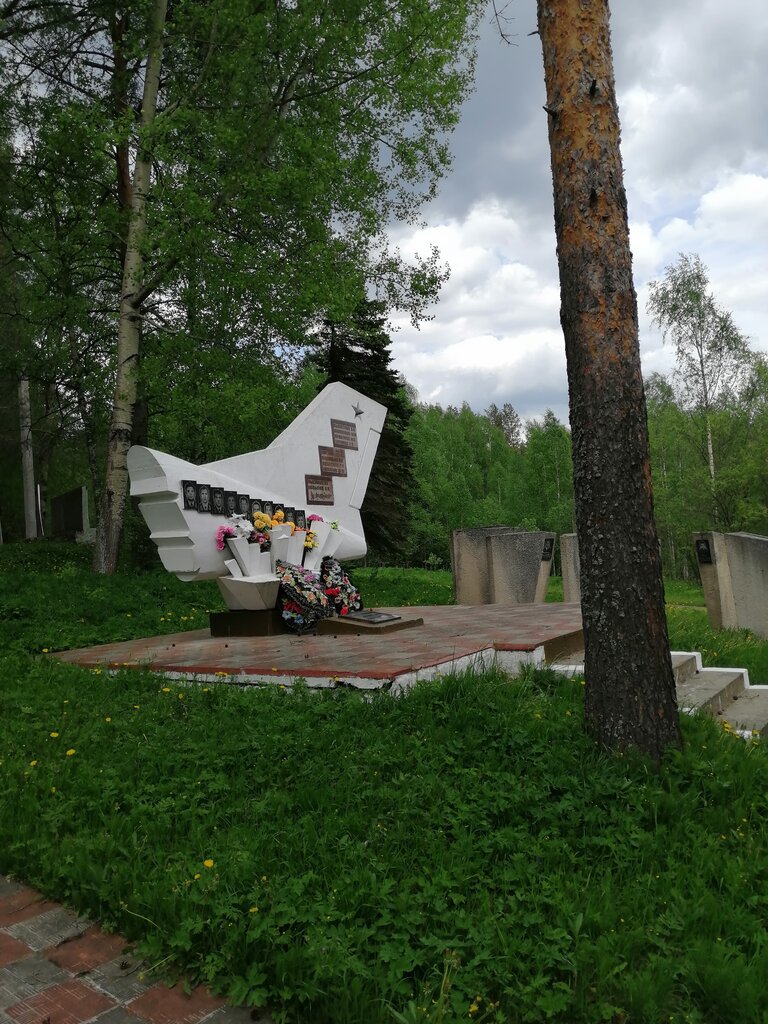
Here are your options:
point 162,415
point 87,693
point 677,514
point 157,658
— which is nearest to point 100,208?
point 162,415

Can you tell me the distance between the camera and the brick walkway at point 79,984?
6.72 ft

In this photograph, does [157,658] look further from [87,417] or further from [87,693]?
[87,417]

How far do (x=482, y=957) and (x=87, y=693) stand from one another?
3.57 metres

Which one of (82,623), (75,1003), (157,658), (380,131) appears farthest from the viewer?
(380,131)

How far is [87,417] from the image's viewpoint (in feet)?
55.1

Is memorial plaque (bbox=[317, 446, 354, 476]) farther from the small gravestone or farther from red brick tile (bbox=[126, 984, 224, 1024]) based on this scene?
the small gravestone

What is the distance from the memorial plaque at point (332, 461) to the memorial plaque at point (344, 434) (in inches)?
5.4

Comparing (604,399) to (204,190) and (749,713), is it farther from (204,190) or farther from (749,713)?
(204,190)

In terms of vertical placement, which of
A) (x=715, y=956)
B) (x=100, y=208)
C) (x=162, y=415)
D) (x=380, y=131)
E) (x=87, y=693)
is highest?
(x=380, y=131)

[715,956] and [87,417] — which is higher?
[87,417]

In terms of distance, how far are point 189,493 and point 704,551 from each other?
6.07 m

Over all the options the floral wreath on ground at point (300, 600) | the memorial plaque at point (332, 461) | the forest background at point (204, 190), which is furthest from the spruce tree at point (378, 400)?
the floral wreath on ground at point (300, 600)

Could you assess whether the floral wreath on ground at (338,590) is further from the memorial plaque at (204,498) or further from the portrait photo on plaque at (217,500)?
the memorial plaque at (204,498)

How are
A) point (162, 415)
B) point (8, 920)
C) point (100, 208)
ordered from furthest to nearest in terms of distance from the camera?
point (162, 415)
point (100, 208)
point (8, 920)
